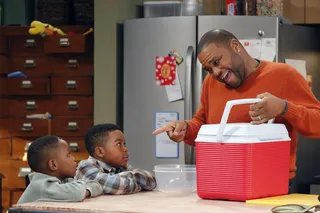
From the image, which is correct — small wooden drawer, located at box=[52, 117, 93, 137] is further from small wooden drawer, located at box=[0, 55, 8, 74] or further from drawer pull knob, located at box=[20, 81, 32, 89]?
small wooden drawer, located at box=[0, 55, 8, 74]

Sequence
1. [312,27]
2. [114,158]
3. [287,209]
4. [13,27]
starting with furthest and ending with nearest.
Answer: [13,27]
[312,27]
[114,158]
[287,209]

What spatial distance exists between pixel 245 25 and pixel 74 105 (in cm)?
170

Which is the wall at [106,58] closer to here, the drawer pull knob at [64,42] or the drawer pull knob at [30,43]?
the drawer pull knob at [64,42]

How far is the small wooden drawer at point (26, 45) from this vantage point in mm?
6133

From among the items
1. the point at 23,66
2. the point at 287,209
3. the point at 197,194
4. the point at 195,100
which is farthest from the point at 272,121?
the point at 23,66

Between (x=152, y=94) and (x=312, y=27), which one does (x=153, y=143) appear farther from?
(x=312, y=27)

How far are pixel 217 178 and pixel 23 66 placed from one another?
3720mm

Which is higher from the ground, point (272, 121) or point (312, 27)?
point (312, 27)

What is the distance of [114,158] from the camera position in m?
3.17

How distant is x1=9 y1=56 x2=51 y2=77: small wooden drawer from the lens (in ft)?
20.1

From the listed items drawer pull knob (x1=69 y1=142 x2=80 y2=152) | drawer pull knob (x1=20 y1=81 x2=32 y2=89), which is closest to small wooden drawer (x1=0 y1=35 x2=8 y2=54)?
drawer pull knob (x1=20 y1=81 x2=32 y2=89)

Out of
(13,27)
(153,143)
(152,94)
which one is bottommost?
(153,143)

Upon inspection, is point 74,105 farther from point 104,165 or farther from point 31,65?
point 104,165

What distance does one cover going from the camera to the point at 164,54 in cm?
518
